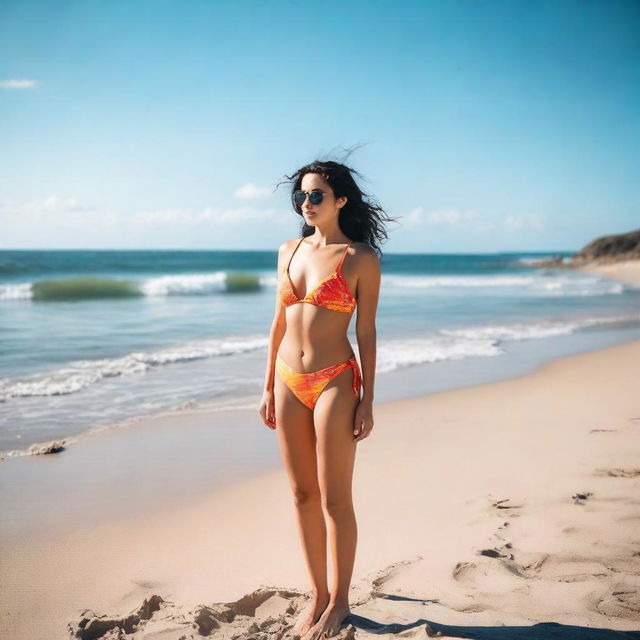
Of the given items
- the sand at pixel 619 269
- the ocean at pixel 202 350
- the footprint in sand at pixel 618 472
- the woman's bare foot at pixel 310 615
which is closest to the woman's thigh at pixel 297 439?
the woman's bare foot at pixel 310 615

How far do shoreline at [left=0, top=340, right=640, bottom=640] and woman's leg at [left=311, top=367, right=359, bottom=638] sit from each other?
23 centimetres

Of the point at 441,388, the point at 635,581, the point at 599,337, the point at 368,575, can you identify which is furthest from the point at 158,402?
the point at 599,337

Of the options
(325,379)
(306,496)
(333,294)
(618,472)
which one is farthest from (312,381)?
(618,472)

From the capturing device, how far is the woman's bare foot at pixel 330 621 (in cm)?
286

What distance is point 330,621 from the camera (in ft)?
9.57

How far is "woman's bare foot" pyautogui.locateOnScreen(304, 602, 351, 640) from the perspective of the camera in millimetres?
2863

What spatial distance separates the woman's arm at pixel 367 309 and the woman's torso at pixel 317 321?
0.05 meters

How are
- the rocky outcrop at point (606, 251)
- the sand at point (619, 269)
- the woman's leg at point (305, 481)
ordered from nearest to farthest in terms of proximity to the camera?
the woman's leg at point (305, 481) → the sand at point (619, 269) → the rocky outcrop at point (606, 251)

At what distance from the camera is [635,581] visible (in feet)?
10.6

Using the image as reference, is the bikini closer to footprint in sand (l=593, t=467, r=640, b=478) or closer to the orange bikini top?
the orange bikini top

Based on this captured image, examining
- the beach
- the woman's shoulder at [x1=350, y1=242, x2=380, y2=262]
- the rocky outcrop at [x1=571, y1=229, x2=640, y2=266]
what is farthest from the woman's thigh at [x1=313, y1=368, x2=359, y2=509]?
the rocky outcrop at [x1=571, y1=229, x2=640, y2=266]

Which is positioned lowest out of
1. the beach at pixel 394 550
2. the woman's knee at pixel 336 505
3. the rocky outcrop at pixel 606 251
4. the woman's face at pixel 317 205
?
the beach at pixel 394 550

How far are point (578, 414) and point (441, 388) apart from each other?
2096 millimetres

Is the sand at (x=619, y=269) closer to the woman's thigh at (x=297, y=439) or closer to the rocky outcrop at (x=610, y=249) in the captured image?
the rocky outcrop at (x=610, y=249)
